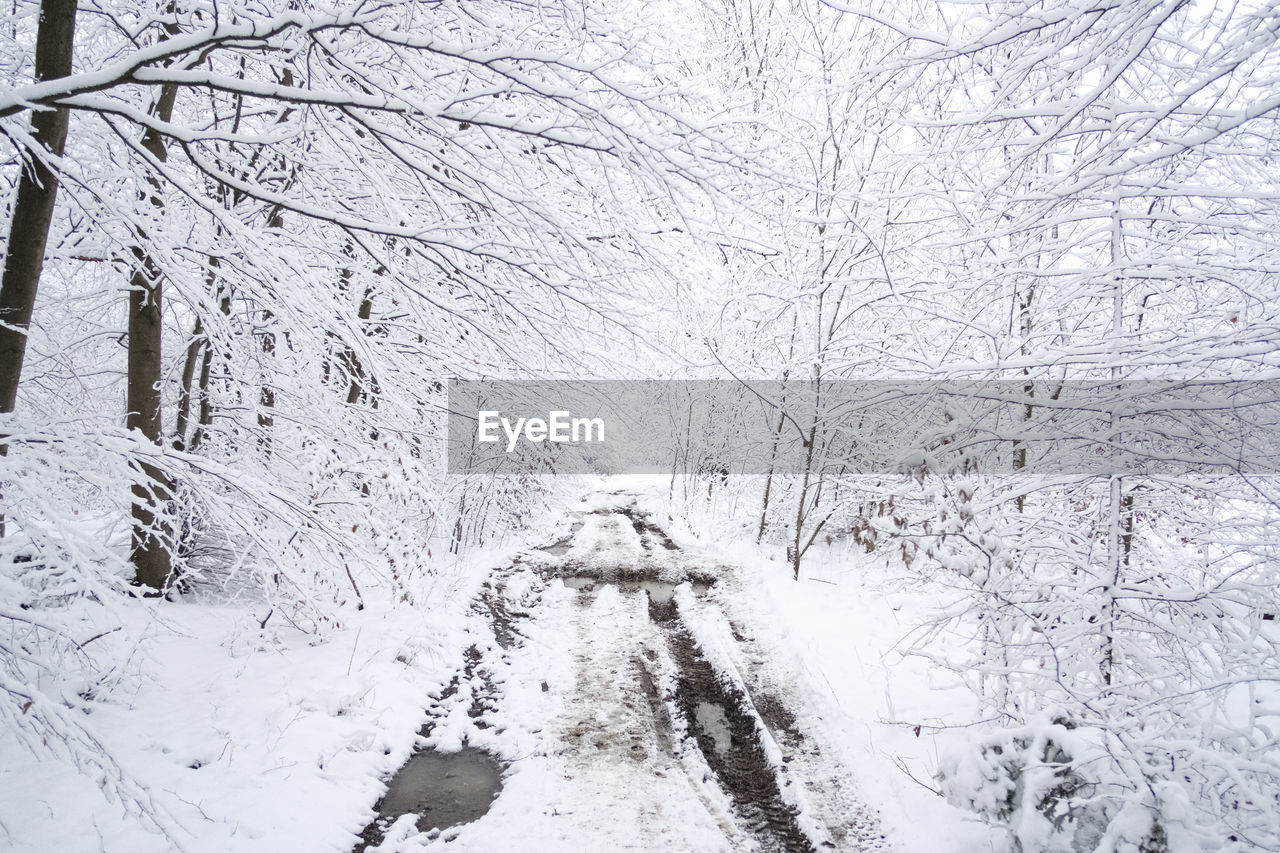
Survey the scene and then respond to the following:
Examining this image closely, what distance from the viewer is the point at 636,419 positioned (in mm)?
4789

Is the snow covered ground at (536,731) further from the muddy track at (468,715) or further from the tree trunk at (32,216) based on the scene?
the tree trunk at (32,216)

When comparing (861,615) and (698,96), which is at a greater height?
(698,96)

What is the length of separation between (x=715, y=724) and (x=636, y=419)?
3331 mm

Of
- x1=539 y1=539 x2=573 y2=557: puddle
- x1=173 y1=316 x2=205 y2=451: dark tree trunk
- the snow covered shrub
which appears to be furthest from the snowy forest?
x1=539 y1=539 x2=573 y2=557: puddle

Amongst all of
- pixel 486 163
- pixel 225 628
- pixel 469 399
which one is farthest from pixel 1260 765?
pixel 469 399

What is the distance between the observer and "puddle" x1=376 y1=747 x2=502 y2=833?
179 inches

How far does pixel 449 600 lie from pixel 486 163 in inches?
285

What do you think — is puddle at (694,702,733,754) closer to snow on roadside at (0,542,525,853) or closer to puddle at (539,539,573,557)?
snow on roadside at (0,542,525,853)

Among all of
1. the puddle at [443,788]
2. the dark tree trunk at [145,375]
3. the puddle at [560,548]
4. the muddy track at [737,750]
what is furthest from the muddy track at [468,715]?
the puddle at [560,548]

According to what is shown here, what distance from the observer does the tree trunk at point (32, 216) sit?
11.4 ft

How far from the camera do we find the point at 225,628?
6480 mm

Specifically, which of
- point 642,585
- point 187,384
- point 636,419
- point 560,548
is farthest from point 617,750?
point 560,548

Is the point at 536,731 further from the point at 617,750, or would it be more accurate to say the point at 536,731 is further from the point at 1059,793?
the point at 1059,793

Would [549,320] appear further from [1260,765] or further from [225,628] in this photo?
[225,628]
